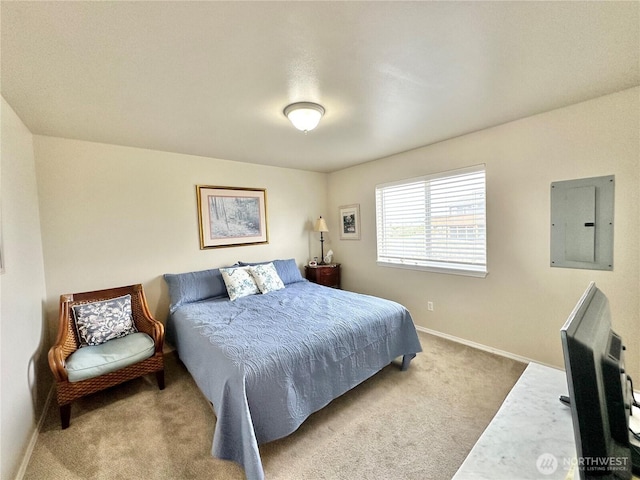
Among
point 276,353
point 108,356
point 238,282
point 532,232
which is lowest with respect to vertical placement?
point 108,356

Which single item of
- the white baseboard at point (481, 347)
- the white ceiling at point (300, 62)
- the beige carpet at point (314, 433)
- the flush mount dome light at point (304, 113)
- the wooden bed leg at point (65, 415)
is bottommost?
the beige carpet at point (314, 433)

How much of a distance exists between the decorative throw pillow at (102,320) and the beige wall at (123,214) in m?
0.37

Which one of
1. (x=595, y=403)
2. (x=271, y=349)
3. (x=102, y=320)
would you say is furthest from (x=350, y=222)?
(x=595, y=403)

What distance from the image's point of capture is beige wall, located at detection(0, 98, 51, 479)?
1.48m

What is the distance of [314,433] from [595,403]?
64.8 inches

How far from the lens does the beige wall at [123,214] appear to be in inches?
96.8

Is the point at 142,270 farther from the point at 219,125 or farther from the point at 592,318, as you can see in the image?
the point at 592,318

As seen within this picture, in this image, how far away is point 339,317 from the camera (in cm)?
222

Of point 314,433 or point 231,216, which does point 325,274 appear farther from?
point 314,433

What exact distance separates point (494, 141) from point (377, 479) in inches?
115

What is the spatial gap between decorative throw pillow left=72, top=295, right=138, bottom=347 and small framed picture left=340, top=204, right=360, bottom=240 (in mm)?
2951

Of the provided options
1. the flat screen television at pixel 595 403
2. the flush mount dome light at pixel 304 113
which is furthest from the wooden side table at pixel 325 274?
the flat screen television at pixel 595 403

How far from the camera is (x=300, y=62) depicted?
Answer: 1487 millimetres

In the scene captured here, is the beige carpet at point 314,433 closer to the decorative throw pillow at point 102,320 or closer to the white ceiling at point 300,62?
the decorative throw pillow at point 102,320
